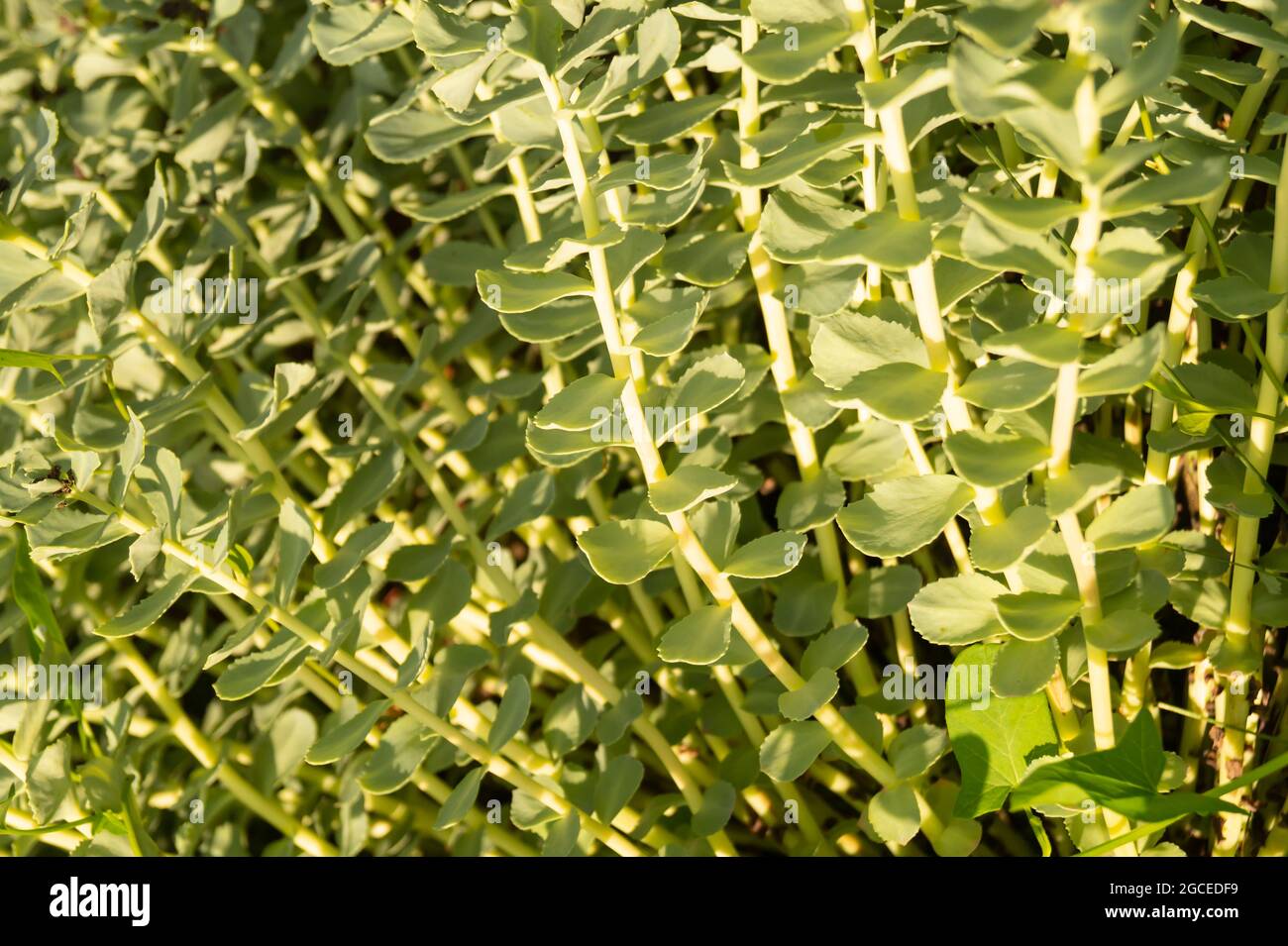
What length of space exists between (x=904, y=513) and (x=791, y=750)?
14 cm

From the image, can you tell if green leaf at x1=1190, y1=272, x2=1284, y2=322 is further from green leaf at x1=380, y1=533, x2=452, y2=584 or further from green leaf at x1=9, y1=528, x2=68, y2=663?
green leaf at x1=9, y1=528, x2=68, y2=663

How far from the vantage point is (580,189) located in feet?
1.60

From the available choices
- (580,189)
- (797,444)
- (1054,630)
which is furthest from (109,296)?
(1054,630)

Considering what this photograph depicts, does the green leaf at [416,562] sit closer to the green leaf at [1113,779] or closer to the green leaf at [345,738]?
the green leaf at [345,738]

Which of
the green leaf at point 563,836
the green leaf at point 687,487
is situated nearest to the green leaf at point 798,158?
the green leaf at point 687,487

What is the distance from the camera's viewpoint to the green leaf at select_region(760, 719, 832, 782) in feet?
1.86

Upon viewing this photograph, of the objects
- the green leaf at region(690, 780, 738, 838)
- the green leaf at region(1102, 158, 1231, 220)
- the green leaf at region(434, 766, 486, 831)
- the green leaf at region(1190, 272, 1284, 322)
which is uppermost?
the green leaf at region(1102, 158, 1231, 220)

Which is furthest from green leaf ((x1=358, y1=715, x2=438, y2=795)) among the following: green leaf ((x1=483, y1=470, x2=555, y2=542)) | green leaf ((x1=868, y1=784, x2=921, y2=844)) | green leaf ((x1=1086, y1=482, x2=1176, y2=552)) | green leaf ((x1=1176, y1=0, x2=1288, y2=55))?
green leaf ((x1=1176, y1=0, x2=1288, y2=55))

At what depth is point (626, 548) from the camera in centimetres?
54

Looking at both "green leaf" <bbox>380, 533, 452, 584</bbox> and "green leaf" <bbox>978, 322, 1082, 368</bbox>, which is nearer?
"green leaf" <bbox>978, 322, 1082, 368</bbox>

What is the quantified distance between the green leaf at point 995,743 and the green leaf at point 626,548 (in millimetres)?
155

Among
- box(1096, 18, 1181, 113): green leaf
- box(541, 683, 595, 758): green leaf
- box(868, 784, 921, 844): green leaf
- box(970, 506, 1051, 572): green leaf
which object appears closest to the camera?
box(1096, 18, 1181, 113): green leaf

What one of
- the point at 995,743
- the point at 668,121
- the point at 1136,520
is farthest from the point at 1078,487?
the point at 668,121
